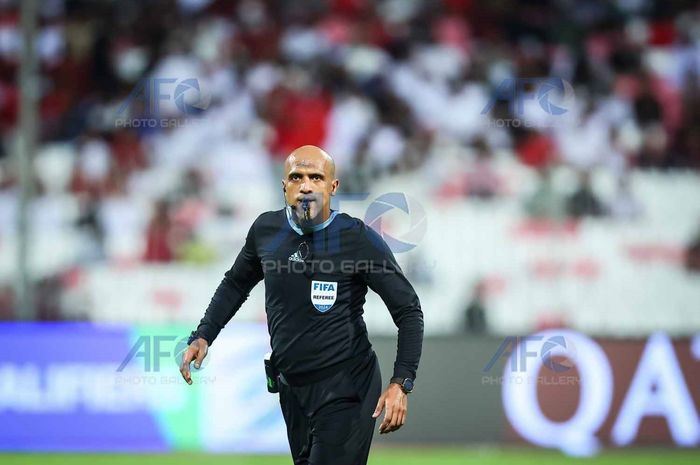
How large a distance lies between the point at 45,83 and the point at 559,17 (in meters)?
6.13

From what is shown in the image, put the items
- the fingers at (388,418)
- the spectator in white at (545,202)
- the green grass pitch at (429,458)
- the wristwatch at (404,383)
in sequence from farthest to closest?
the spectator in white at (545,202) → the green grass pitch at (429,458) → the wristwatch at (404,383) → the fingers at (388,418)

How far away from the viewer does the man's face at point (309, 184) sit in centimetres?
513

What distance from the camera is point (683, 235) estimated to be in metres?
10.3

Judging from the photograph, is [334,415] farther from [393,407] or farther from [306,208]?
[306,208]

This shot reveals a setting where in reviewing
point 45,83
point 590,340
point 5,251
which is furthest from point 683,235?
point 45,83

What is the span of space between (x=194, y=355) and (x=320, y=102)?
7156mm

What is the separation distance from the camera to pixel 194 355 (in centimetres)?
543

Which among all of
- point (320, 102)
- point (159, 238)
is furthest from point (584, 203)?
point (159, 238)

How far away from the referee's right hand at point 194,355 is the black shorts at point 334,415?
1.49 ft

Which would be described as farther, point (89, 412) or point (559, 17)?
point (559, 17)

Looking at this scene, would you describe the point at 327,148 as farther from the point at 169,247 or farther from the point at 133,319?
the point at 133,319

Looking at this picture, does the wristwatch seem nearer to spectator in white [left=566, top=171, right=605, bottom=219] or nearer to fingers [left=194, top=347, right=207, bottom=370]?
fingers [left=194, top=347, right=207, bottom=370]

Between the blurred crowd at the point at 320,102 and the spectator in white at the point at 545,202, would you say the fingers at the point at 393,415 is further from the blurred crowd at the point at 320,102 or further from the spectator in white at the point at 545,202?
the spectator in white at the point at 545,202

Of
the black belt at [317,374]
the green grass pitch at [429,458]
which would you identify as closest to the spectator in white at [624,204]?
the green grass pitch at [429,458]
